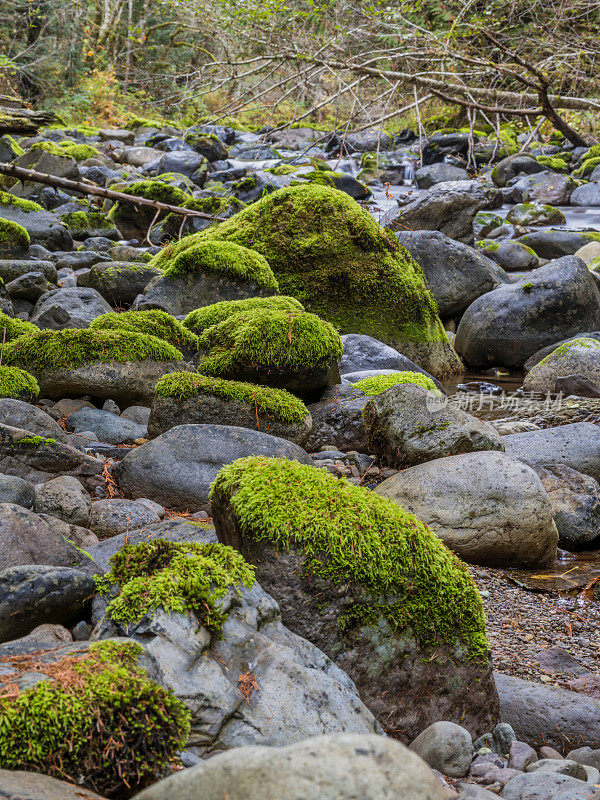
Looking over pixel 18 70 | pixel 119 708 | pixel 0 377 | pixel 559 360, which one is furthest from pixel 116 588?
pixel 18 70

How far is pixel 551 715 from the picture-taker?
3100 millimetres

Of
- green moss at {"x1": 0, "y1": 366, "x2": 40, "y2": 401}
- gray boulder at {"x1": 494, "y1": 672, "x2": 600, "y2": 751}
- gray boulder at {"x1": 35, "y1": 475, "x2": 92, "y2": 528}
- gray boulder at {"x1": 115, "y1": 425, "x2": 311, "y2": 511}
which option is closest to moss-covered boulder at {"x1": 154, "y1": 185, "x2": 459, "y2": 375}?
green moss at {"x1": 0, "y1": 366, "x2": 40, "y2": 401}

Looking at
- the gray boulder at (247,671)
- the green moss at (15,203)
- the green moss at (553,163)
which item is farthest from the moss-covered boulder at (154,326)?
the green moss at (553,163)

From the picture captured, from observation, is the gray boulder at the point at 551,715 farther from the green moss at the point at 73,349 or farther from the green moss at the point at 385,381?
the green moss at the point at 73,349

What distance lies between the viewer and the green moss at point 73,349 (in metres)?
5.73

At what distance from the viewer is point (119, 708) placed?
5.93ft

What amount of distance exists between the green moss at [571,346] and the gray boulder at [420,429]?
3.69m

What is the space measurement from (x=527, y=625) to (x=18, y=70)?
86.0 feet

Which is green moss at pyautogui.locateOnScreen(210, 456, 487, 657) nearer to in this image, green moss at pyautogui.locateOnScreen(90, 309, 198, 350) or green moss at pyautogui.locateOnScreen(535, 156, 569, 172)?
green moss at pyautogui.locateOnScreen(90, 309, 198, 350)

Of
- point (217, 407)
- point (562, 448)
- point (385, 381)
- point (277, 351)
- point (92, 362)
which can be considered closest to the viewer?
point (217, 407)

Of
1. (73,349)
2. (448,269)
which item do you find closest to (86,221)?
(448,269)

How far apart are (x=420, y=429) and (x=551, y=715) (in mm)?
2619

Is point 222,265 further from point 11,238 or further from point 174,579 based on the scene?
point 174,579

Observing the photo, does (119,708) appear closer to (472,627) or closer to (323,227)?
(472,627)
